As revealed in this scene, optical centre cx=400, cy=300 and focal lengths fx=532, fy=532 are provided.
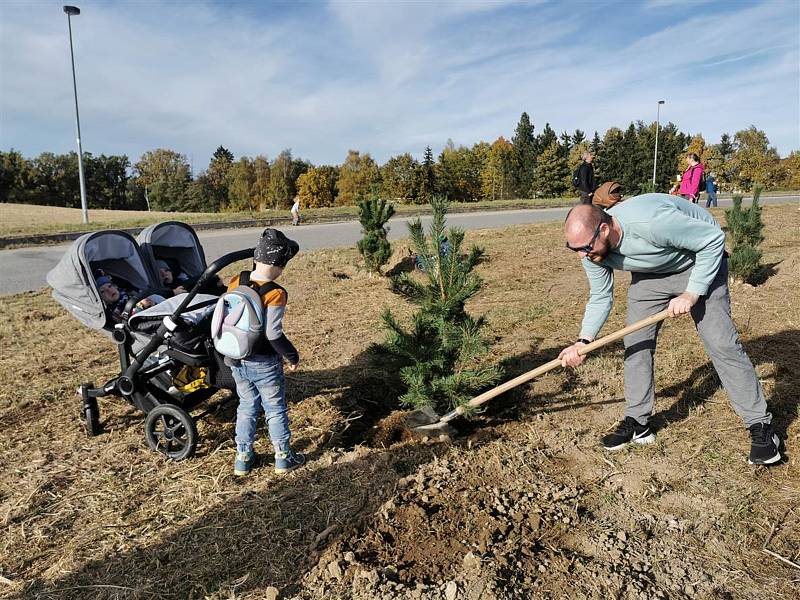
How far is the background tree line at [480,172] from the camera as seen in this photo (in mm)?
48656

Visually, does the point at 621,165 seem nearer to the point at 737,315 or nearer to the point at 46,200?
the point at 737,315

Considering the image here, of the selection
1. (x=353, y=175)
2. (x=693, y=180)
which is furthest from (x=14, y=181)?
(x=693, y=180)

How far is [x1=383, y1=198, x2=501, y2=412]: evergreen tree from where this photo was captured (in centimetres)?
382

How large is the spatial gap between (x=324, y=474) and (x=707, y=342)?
2.60 m

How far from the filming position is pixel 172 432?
12.5 feet

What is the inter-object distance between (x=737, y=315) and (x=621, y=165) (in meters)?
49.0

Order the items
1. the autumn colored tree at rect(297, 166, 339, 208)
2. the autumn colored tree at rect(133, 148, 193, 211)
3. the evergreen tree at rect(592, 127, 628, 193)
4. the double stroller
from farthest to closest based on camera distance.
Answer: the autumn colored tree at rect(133, 148, 193, 211), the evergreen tree at rect(592, 127, 628, 193), the autumn colored tree at rect(297, 166, 339, 208), the double stroller

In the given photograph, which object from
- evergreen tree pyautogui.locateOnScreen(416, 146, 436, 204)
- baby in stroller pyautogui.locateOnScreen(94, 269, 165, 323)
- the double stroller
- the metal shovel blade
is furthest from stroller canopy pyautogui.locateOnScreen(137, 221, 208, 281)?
evergreen tree pyautogui.locateOnScreen(416, 146, 436, 204)

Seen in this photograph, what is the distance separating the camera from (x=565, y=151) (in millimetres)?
49969

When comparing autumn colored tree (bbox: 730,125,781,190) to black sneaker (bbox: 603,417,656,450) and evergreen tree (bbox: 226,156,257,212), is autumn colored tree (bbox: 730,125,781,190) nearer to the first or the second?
Result: evergreen tree (bbox: 226,156,257,212)

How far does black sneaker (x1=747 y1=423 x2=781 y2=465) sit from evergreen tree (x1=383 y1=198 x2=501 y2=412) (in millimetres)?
1646

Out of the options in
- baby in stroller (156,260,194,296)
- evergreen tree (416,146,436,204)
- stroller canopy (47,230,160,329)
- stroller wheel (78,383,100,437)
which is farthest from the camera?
evergreen tree (416,146,436,204)

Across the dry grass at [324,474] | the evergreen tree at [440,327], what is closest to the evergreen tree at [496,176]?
the dry grass at [324,474]

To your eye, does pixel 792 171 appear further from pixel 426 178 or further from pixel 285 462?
pixel 285 462
